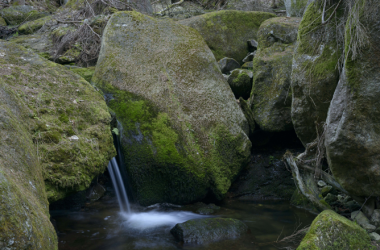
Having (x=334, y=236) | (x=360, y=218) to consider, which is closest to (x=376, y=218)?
(x=360, y=218)

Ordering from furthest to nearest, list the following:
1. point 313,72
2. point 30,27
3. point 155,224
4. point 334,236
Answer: point 30,27, point 155,224, point 313,72, point 334,236

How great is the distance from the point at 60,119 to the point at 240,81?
15.2ft

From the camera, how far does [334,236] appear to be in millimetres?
3457

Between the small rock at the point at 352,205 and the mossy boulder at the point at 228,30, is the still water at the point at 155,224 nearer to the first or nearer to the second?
the small rock at the point at 352,205

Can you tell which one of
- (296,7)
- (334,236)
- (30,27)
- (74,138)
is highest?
(30,27)

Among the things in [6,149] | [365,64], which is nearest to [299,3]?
[365,64]

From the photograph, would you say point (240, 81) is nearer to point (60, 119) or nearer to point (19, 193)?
point (60, 119)

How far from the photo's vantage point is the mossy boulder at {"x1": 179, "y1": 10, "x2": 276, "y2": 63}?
30.3 feet

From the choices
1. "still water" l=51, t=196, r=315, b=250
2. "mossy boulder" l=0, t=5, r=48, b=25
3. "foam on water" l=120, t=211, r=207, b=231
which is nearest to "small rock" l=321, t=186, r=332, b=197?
"still water" l=51, t=196, r=315, b=250

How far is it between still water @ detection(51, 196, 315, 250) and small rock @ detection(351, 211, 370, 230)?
817 millimetres

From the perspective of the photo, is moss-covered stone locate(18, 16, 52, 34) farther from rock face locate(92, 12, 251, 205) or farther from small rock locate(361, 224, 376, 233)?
small rock locate(361, 224, 376, 233)

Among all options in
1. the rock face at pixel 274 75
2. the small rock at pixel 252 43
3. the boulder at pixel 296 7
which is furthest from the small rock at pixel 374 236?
the small rock at pixel 252 43

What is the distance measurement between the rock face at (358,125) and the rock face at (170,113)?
7.21 feet

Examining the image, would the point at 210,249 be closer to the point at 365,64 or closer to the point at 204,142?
the point at 204,142
